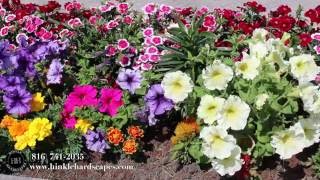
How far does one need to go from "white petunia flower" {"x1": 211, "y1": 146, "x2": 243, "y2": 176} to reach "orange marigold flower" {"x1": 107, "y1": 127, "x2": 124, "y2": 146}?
659 millimetres

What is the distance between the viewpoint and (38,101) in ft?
14.2

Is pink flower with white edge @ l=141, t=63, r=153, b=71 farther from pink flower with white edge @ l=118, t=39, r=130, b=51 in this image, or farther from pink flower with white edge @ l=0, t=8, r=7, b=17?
pink flower with white edge @ l=0, t=8, r=7, b=17

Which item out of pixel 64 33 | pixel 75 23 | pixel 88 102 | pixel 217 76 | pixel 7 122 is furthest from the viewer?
pixel 75 23

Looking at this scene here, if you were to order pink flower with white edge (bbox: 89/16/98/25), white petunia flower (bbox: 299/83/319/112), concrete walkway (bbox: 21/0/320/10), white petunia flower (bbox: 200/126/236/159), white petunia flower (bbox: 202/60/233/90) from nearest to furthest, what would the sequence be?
white petunia flower (bbox: 200/126/236/159), white petunia flower (bbox: 299/83/319/112), white petunia flower (bbox: 202/60/233/90), pink flower with white edge (bbox: 89/16/98/25), concrete walkway (bbox: 21/0/320/10)

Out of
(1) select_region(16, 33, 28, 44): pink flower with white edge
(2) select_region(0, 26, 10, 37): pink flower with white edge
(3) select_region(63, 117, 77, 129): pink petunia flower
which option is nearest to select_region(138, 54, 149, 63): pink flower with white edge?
(3) select_region(63, 117, 77, 129): pink petunia flower

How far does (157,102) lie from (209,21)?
1028mm

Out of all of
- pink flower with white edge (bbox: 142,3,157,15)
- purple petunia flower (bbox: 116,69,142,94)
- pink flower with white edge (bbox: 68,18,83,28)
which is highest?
pink flower with white edge (bbox: 142,3,157,15)

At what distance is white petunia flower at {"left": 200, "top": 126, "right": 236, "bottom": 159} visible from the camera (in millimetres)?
3697

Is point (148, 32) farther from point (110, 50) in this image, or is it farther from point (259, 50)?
point (259, 50)

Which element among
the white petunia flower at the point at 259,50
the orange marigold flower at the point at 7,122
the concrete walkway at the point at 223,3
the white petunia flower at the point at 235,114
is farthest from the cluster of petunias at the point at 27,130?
the concrete walkway at the point at 223,3

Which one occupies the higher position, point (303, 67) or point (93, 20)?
point (303, 67)

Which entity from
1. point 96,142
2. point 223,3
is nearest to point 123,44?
point 96,142

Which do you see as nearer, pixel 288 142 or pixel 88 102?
pixel 288 142

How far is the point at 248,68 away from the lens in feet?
13.0
